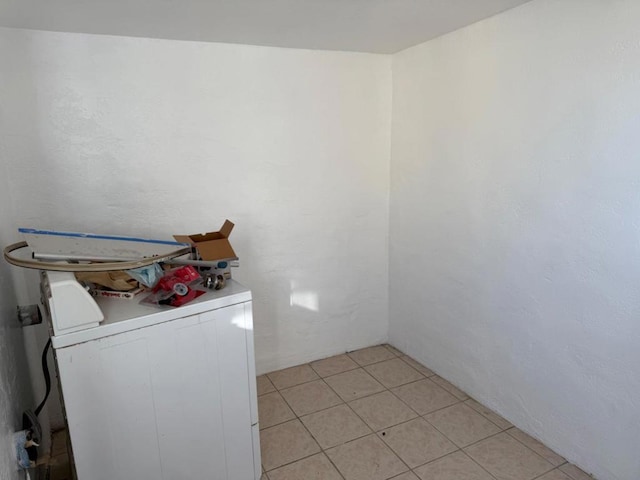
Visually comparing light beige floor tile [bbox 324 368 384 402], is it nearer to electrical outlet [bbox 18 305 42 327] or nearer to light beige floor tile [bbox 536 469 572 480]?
light beige floor tile [bbox 536 469 572 480]

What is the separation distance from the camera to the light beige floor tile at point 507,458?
177 cm

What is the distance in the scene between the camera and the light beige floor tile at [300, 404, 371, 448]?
79.0 inches

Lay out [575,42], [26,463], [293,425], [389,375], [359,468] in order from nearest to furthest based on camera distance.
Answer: [26,463], [575,42], [359,468], [293,425], [389,375]

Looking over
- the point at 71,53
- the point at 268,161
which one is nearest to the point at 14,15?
the point at 71,53

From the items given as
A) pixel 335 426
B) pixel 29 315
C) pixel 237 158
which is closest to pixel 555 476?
pixel 335 426

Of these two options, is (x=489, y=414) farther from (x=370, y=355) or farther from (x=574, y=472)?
(x=370, y=355)

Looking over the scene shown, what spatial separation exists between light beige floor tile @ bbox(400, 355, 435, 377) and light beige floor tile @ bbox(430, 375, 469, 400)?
5 centimetres

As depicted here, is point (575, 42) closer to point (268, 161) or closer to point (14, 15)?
point (268, 161)

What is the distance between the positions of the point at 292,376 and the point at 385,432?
72 centimetres

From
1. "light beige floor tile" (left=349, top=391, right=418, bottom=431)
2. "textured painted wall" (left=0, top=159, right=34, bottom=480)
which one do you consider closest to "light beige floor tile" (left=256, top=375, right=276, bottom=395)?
"light beige floor tile" (left=349, top=391, right=418, bottom=431)

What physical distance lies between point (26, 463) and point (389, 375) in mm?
1857

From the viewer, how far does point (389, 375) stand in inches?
100

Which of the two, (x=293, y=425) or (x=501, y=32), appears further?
(x=293, y=425)

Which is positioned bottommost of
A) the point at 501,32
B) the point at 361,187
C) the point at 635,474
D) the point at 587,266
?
the point at 635,474
